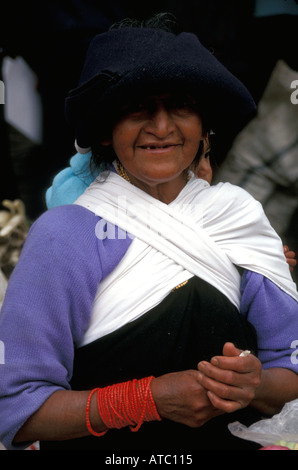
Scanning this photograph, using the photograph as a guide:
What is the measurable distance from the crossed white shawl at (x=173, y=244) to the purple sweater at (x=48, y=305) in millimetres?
40

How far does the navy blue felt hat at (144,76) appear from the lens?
4.27 ft

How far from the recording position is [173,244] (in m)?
1.45

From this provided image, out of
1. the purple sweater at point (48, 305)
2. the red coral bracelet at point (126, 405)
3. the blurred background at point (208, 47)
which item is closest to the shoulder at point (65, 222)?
the purple sweater at point (48, 305)

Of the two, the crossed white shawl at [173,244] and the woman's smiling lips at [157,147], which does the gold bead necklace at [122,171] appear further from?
the woman's smiling lips at [157,147]

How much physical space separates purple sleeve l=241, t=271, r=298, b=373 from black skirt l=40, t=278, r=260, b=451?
45 millimetres

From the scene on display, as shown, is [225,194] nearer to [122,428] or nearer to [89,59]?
[89,59]

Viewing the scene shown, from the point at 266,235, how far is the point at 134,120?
550mm

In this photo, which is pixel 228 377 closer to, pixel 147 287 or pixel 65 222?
pixel 147 287

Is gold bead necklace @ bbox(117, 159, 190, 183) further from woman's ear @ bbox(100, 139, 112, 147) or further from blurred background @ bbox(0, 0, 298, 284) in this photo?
blurred background @ bbox(0, 0, 298, 284)

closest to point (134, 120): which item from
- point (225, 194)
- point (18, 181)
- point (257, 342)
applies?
point (225, 194)

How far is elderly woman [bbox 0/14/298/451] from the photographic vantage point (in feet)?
4.31

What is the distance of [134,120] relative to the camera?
1.40 meters

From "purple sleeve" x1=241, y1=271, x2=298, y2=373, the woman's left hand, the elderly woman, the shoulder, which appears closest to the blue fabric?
the elderly woman

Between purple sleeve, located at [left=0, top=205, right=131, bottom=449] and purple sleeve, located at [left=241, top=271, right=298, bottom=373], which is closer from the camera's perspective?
purple sleeve, located at [left=0, top=205, right=131, bottom=449]
